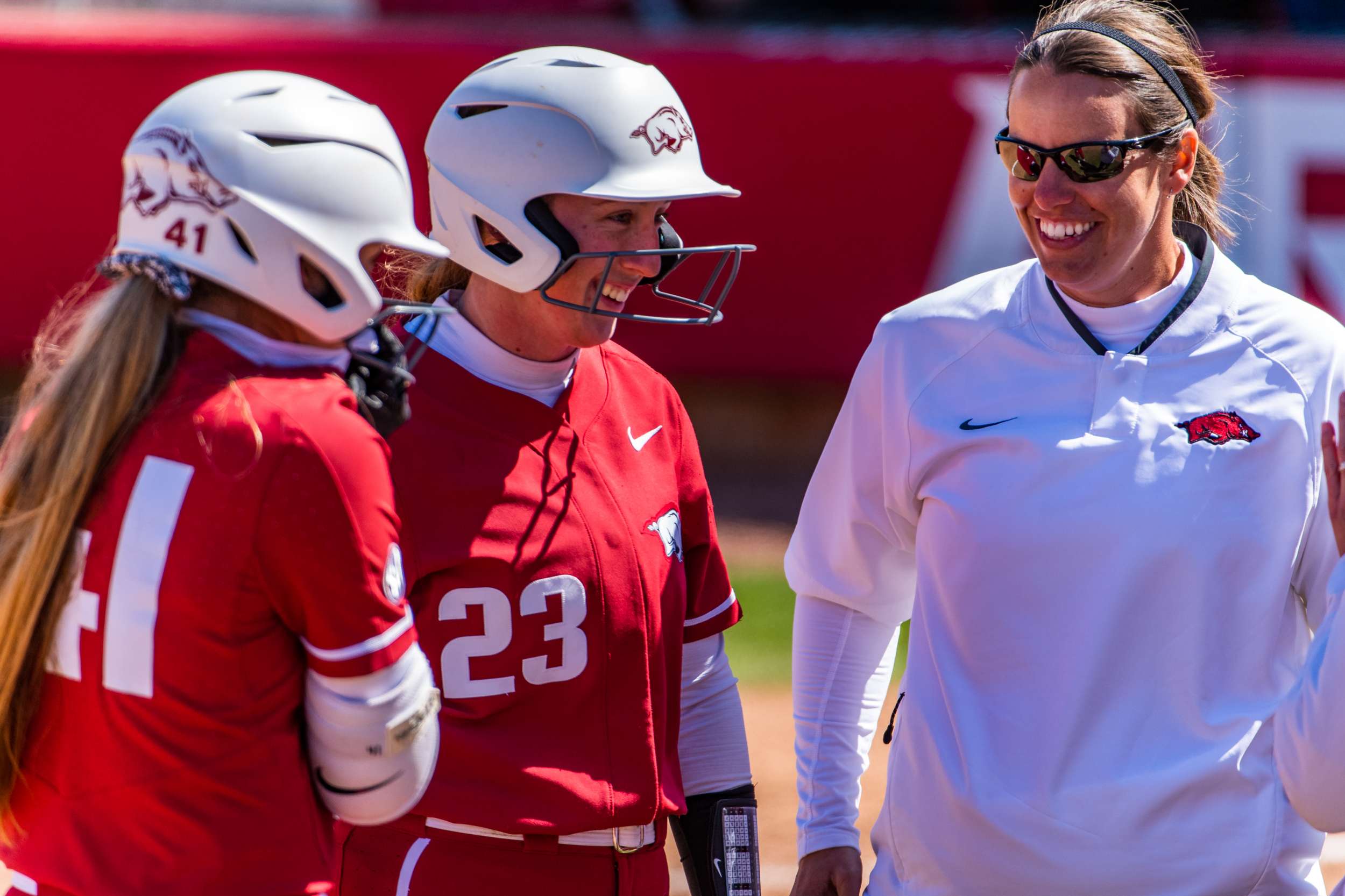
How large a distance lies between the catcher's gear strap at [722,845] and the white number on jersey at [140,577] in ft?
4.05

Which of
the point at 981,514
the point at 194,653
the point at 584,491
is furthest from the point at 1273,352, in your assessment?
the point at 194,653

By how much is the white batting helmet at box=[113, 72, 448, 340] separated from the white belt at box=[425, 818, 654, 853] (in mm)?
858

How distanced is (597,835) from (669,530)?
20.9 inches

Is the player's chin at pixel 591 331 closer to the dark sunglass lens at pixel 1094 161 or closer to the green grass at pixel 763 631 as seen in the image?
the dark sunglass lens at pixel 1094 161

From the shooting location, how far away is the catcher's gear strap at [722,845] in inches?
112

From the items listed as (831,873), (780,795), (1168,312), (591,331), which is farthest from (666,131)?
(780,795)

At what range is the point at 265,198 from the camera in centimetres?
200

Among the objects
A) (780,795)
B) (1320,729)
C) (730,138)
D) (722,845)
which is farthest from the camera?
(730,138)

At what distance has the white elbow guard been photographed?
6.38ft

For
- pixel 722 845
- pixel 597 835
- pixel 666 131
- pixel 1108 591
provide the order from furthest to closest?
pixel 722 845 < pixel 666 131 < pixel 597 835 < pixel 1108 591

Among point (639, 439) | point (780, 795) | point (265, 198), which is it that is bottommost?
point (780, 795)

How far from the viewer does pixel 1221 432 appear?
2.48 metres

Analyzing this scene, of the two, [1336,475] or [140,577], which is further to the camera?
[1336,475]

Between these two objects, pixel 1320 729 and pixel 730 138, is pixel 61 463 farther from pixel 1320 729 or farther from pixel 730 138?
pixel 730 138
